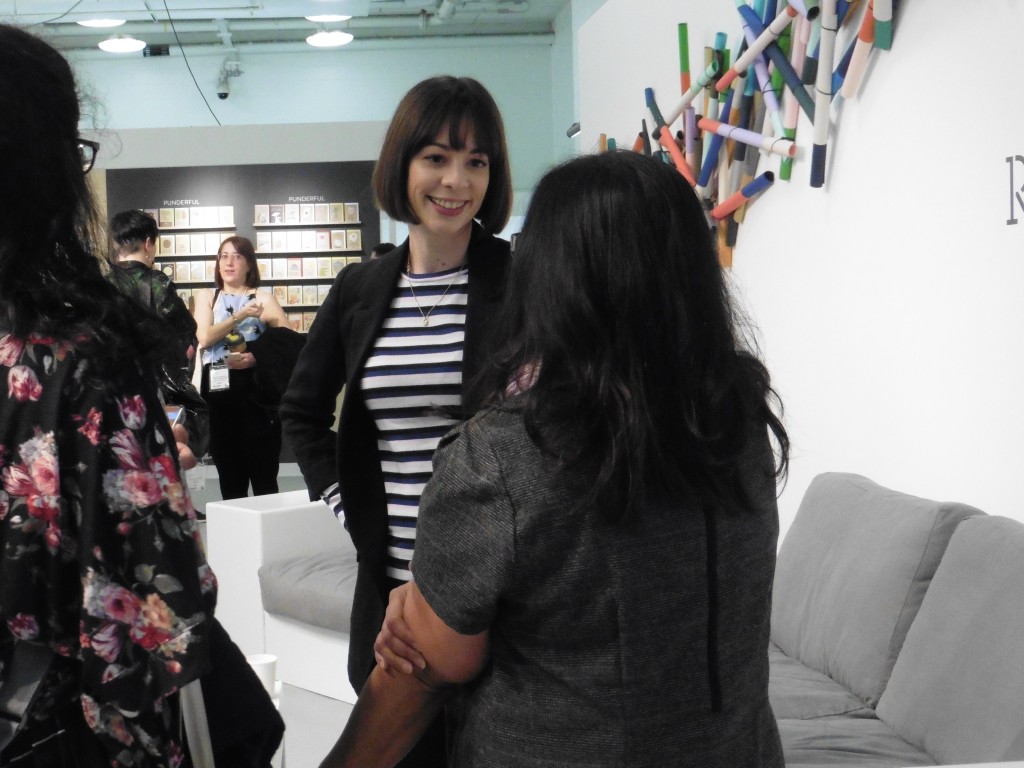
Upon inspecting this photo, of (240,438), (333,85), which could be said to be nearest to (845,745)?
(240,438)

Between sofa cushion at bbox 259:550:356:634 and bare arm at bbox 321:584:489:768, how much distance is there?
259 cm

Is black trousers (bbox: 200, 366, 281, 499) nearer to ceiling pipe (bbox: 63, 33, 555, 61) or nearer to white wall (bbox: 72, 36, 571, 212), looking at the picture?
white wall (bbox: 72, 36, 571, 212)

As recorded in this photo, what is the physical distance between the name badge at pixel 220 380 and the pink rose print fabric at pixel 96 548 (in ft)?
18.2

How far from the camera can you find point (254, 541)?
4430mm

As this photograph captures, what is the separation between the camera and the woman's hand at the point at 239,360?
645 centimetres

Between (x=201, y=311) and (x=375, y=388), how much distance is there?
211 inches

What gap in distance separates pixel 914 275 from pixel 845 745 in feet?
4.27

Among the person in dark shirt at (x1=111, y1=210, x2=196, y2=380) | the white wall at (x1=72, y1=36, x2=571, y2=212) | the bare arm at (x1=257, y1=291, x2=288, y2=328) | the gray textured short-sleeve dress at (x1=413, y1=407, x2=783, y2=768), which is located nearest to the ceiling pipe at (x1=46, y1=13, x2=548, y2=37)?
the white wall at (x1=72, y1=36, x2=571, y2=212)

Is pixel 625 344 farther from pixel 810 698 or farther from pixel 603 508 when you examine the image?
pixel 810 698

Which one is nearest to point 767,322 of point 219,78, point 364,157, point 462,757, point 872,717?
point 872,717

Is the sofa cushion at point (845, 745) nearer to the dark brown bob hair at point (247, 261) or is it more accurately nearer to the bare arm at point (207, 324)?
the bare arm at point (207, 324)

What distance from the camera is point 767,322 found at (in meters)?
4.01

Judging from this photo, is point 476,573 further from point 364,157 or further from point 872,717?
point 364,157

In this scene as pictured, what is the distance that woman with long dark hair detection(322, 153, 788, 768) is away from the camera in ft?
3.43
